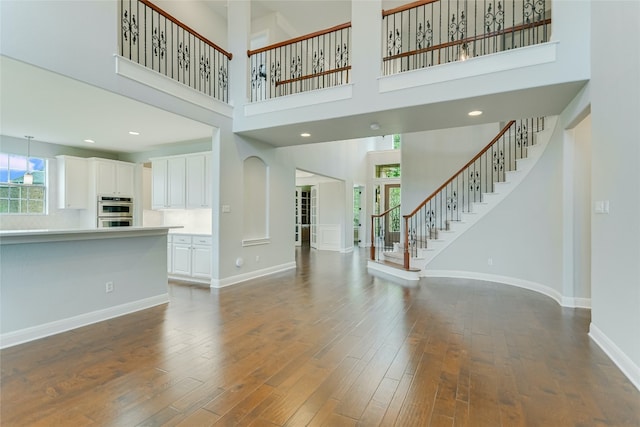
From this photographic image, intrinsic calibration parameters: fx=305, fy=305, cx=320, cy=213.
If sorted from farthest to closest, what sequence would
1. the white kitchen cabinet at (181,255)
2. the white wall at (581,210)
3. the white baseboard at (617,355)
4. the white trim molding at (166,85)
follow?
the white kitchen cabinet at (181,255) < the white wall at (581,210) < the white trim molding at (166,85) < the white baseboard at (617,355)

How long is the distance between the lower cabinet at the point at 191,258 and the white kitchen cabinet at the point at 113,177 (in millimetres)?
2003

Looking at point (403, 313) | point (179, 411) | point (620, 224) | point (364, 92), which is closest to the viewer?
point (179, 411)

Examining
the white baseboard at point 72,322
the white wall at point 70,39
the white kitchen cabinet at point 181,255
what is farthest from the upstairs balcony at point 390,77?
the white baseboard at point 72,322

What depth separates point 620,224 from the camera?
2.44 m

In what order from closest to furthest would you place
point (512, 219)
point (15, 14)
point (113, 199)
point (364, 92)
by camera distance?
point (15, 14) → point (364, 92) → point (512, 219) → point (113, 199)

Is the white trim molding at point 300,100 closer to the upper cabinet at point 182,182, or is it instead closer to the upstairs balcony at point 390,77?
the upstairs balcony at point 390,77

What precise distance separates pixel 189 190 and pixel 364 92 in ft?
11.8

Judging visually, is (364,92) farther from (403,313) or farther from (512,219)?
(512,219)

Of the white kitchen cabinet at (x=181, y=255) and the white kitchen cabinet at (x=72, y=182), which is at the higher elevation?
the white kitchen cabinet at (x=72, y=182)

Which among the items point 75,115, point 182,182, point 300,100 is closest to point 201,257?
point 182,182

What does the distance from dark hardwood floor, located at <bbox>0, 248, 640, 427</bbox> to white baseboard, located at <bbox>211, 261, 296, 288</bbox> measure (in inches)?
40.2

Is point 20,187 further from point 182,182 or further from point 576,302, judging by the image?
point 576,302

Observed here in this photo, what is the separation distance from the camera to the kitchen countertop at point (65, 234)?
8.95ft

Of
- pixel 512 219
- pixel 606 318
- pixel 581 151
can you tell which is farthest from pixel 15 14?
pixel 512 219
